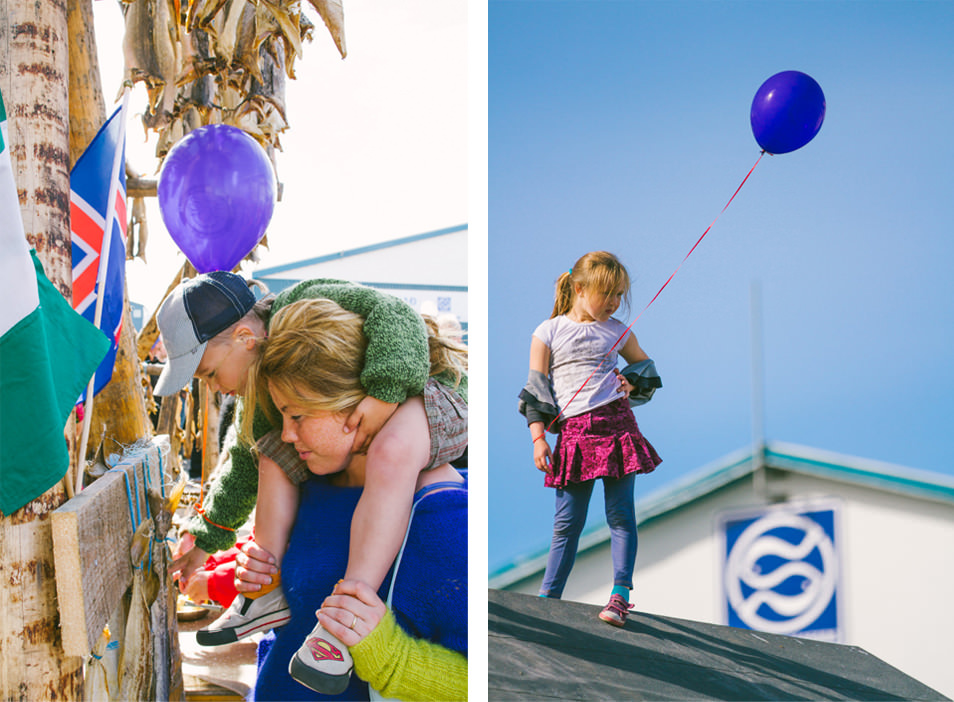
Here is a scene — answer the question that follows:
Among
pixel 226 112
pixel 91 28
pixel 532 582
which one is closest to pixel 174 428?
pixel 226 112

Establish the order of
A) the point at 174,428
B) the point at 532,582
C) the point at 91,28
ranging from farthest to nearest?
the point at 174,428 → the point at 532,582 → the point at 91,28

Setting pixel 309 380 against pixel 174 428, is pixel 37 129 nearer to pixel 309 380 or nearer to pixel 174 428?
pixel 309 380

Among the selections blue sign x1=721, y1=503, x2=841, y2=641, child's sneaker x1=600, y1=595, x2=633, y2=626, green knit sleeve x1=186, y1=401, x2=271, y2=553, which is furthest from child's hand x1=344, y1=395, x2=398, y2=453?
blue sign x1=721, y1=503, x2=841, y2=641

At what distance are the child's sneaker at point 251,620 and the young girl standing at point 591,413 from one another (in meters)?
1.52

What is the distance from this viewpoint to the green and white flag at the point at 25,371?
1143mm

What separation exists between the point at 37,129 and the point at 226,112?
2081mm

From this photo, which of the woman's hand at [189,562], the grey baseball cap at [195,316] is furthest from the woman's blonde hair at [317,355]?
the woman's hand at [189,562]

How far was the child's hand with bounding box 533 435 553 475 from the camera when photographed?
2.91 metres

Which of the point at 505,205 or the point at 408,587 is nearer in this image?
the point at 408,587

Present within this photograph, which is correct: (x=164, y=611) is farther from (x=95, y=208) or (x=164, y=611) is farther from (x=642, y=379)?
(x=642, y=379)

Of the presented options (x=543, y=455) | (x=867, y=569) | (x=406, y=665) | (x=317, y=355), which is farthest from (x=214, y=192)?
(x=867, y=569)

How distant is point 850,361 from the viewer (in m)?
2.79

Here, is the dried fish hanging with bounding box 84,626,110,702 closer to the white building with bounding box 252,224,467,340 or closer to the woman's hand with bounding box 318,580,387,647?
the woman's hand with bounding box 318,580,387,647

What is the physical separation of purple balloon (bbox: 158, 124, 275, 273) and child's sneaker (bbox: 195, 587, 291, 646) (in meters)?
1.13
